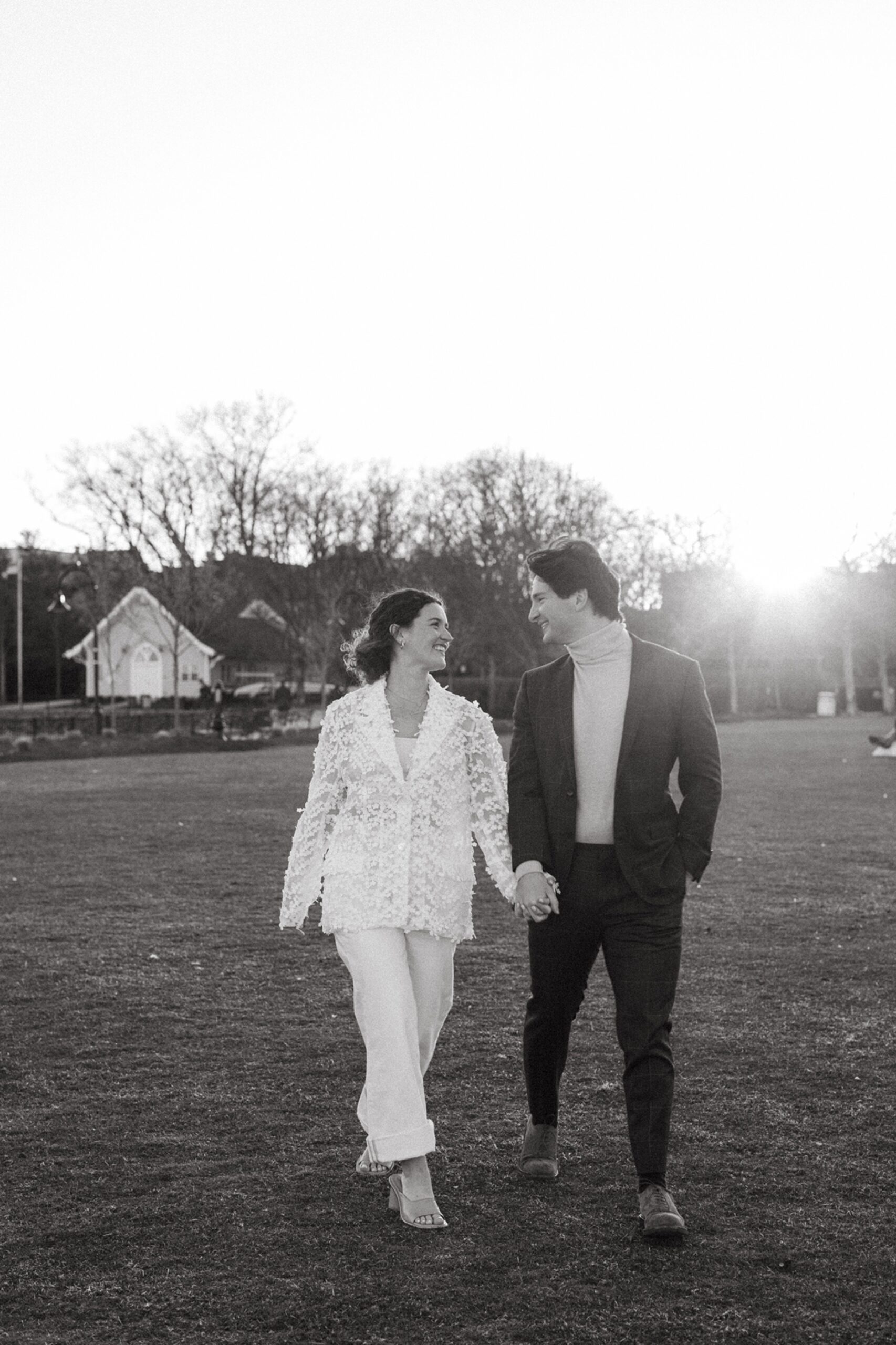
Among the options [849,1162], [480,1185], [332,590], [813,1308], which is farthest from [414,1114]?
[332,590]

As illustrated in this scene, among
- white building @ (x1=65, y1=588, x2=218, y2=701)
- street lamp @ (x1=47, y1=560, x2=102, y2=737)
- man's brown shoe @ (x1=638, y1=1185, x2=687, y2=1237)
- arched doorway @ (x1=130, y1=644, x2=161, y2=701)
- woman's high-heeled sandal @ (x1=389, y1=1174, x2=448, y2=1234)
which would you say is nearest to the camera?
man's brown shoe @ (x1=638, y1=1185, x2=687, y2=1237)

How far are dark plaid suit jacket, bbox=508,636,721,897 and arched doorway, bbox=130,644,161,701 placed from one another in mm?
63239

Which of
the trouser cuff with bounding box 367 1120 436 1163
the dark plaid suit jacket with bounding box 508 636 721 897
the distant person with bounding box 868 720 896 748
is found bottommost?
the trouser cuff with bounding box 367 1120 436 1163

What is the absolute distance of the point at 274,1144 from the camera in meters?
4.89

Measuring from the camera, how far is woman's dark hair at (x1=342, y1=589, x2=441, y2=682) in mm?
Answer: 4613

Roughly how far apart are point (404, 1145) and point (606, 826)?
1137 millimetres

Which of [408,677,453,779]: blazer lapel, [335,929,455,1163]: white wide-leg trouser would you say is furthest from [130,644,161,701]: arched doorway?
[335,929,455,1163]: white wide-leg trouser

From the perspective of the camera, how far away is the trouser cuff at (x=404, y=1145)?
414 cm

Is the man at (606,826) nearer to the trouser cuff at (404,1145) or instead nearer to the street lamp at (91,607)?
the trouser cuff at (404,1145)

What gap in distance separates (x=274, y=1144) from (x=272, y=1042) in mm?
1498

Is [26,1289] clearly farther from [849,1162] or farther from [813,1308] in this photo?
[849,1162]

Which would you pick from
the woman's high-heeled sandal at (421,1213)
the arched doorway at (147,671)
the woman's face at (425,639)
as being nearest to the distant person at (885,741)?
the woman's face at (425,639)

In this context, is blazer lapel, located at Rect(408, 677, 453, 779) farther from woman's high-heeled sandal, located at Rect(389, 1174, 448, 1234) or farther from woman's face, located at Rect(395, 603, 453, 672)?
woman's high-heeled sandal, located at Rect(389, 1174, 448, 1234)

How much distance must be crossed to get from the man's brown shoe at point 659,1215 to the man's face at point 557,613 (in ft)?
5.49
